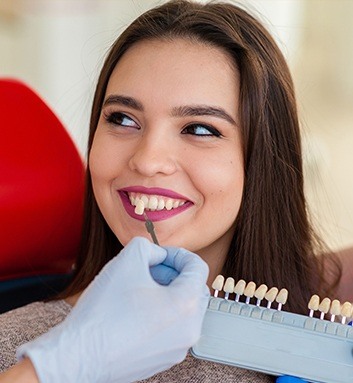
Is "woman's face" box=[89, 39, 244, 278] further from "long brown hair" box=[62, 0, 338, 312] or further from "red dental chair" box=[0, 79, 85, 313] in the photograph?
"red dental chair" box=[0, 79, 85, 313]

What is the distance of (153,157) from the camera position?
1236mm

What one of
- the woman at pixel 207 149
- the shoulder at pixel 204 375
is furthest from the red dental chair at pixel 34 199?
the shoulder at pixel 204 375

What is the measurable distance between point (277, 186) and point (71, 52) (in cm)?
199

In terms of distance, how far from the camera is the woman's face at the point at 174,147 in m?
1.26

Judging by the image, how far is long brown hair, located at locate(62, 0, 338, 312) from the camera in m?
1.35

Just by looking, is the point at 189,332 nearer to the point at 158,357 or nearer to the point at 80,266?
the point at 158,357

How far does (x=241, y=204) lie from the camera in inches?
54.2

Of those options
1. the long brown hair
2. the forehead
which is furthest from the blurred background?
the forehead

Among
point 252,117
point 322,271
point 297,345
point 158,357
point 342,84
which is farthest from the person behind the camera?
point 342,84

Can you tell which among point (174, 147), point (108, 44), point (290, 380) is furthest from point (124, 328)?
point (108, 44)

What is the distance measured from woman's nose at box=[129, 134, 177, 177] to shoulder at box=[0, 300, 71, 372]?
346 millimetres

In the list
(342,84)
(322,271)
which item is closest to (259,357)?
(322,271)

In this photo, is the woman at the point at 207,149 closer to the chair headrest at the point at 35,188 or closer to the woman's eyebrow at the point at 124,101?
the woman's eyebrow at the point at 124,101

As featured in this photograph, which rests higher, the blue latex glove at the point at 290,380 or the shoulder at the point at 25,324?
the blue latex glove at the point at 290,380
